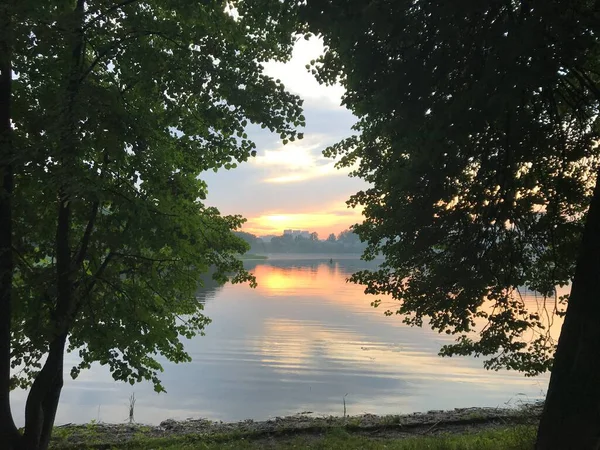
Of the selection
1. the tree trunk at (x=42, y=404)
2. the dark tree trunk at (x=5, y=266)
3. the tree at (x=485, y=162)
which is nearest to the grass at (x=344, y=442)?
the tree at (x=485, y=162)

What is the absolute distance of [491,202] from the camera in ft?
19.0

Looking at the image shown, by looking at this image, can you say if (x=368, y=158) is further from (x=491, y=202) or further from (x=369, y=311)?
(x=369, y=311)

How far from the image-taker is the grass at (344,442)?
6.60m

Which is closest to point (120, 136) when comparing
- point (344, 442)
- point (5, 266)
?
point (5, 266)

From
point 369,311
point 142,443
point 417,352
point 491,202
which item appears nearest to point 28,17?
point 491,202

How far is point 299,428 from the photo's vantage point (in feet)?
28.2

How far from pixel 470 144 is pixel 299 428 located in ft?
20.0

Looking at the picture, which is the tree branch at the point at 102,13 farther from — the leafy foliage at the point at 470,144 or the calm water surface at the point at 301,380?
the calm water surface at the point at 301,380

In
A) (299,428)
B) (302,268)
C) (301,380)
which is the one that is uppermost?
(299,428)

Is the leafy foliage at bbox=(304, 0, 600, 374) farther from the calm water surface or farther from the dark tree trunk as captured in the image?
the calm water surface

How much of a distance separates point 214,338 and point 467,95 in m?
20.3

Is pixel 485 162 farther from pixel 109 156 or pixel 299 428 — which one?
pixel 299 428

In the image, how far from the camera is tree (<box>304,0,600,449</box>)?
398 centimetres

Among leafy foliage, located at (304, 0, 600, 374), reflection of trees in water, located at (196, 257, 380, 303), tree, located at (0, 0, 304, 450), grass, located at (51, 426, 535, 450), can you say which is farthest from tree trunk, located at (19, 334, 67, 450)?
reflection of trees in water, located at (196, 257, 380, 303)
